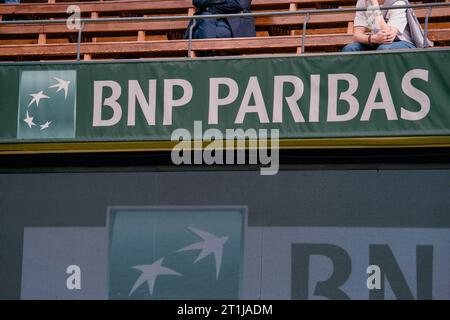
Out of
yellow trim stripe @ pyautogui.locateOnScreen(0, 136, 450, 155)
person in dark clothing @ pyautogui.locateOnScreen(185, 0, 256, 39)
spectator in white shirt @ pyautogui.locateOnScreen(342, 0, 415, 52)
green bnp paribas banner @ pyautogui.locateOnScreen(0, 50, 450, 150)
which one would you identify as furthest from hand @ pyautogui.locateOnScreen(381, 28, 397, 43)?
person in dark clothing @ pyautogui.locateOnScreen(185, 0, 256, 39)

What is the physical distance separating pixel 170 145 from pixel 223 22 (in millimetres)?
1869

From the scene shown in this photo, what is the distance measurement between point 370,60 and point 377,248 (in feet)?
6.90

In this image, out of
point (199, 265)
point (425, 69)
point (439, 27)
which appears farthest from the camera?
point (439, 27)

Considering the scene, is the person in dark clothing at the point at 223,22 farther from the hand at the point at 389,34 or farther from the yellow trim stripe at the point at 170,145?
the hand at the point at 389,34

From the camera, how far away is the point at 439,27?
41.9 ft

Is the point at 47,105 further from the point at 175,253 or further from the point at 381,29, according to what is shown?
the point at 381,29

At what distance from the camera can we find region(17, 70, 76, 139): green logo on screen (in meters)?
11.6

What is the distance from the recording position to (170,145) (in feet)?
36.9

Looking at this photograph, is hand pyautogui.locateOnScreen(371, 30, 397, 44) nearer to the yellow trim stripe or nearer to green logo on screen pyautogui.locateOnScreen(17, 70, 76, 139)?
the yellow trim stripe

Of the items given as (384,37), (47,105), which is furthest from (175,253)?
(384,37)

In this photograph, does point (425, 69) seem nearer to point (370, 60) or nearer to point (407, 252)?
point (370, 60)

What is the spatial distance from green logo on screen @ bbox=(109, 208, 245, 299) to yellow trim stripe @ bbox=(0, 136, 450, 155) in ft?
2.83

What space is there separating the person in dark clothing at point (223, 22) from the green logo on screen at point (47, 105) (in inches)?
65.7
